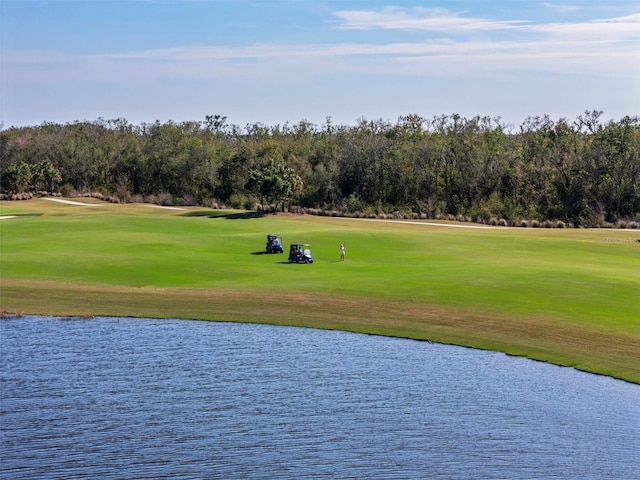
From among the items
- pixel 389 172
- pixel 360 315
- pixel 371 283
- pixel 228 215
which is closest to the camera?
pixel 360 315

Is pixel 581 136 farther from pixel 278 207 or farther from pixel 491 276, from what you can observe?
pixel 491 276

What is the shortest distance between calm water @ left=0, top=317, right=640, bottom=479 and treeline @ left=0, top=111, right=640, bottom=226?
5875 centimetres

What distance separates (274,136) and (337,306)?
4466 inches

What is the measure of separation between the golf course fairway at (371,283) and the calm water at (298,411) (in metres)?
3.37

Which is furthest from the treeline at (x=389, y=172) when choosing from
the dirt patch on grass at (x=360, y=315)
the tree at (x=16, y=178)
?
the dirt patch on grass at (x=360, y=315)

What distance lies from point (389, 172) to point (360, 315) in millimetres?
73150

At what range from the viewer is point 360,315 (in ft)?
125

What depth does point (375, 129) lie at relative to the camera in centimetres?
13775

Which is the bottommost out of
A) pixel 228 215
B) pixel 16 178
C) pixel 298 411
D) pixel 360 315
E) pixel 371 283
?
pixel 298 411

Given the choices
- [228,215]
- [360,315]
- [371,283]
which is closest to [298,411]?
[360,315]

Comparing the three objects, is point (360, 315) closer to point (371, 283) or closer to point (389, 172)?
point (371, 283)

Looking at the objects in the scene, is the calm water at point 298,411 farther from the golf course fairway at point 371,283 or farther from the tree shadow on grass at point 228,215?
the tree shadow on grass at point 228,215

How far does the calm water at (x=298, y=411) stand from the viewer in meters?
20.7

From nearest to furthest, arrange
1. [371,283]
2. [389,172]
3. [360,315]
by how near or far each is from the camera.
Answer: [360,315], [371,283], [389,172]
